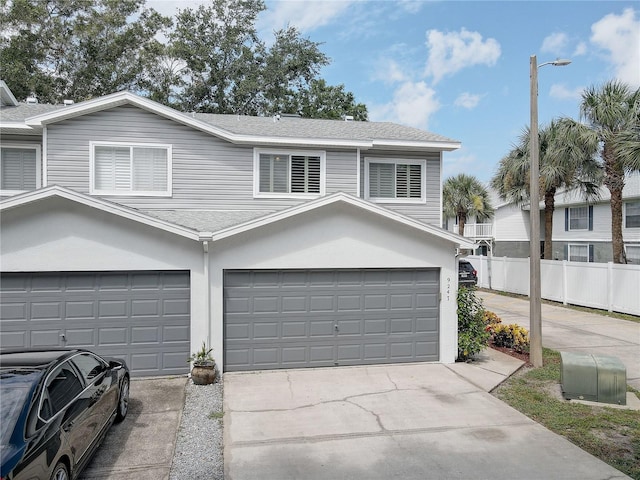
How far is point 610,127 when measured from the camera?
16.7 metres

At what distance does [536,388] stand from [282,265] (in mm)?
5753

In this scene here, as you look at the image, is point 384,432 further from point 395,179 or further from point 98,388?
point 395,179

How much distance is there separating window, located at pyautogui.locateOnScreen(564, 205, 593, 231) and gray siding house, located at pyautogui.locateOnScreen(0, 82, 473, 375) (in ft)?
63.7

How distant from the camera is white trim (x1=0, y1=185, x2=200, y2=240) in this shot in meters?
8.48

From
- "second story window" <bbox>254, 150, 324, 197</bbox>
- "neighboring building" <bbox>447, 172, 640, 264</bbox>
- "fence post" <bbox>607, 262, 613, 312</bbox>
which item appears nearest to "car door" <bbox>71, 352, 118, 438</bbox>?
"second story window" <bbox>254, 150, 324, 197</bbox>

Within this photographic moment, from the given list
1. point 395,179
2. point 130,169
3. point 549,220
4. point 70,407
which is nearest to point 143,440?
point 70,407

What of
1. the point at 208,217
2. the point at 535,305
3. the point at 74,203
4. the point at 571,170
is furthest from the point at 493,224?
the point at 74,203

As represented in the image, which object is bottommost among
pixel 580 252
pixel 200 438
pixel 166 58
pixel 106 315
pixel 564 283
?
pixel 200 438

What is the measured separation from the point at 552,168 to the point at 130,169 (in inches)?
639

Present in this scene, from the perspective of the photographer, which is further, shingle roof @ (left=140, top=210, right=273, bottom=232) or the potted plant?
shingle roof @ (left=140, top=210, right=273, bottom=232)

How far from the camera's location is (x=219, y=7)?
29.6m

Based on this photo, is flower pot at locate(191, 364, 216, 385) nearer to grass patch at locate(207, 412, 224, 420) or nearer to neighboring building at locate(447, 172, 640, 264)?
grass patch at locate(207, 412, 224, 420)

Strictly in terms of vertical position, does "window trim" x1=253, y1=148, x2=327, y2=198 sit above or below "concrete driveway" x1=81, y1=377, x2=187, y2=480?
above

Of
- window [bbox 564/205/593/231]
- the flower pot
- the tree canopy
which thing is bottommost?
the flower pot
